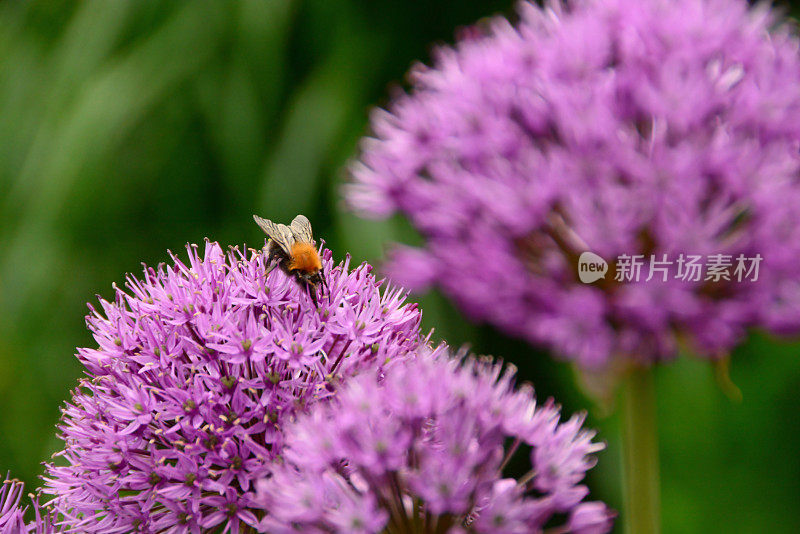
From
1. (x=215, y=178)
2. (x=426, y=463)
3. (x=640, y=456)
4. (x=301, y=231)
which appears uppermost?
(x=215, y=178)

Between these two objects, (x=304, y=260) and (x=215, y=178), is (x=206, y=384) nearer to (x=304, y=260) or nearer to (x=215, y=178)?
(x=304, y=260)

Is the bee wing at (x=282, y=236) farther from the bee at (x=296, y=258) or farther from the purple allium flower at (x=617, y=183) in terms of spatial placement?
the purple allium flower at (x=617, y=183)

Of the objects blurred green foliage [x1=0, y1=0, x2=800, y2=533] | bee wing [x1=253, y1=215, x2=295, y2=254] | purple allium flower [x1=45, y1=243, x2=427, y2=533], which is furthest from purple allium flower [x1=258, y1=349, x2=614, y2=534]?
blurred green foliage [x1=0, y1=0, x2=800, y2=533]

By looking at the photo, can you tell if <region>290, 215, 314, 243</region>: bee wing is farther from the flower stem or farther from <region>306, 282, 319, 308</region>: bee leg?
the flower stem

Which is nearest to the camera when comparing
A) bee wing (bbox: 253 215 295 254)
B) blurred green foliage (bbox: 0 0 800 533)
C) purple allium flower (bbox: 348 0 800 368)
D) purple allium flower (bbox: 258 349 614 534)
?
purple allium flower (bbox: 258 349 614 534)

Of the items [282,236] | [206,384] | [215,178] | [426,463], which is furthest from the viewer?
[215,178]

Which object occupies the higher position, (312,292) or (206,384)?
(312,292)

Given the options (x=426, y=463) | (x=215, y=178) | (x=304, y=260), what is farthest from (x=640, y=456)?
(x=215, y=178)
